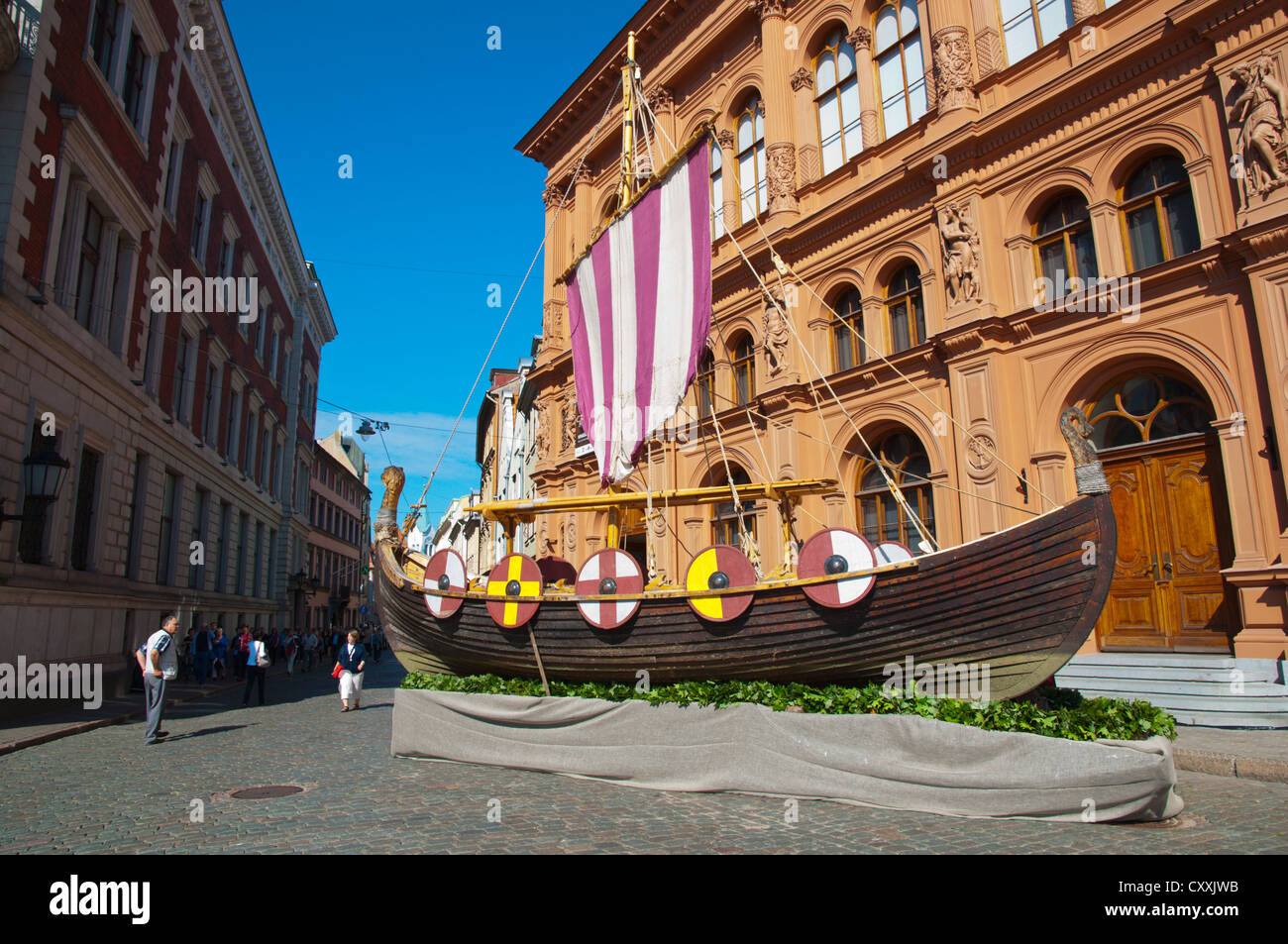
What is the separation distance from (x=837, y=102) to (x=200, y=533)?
2404 cm

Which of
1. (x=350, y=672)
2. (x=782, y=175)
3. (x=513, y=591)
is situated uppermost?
(x=782, y=175)

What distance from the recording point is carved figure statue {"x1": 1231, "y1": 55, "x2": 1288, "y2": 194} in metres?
11.3

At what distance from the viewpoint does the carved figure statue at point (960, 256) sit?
1510 cm

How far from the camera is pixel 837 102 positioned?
19.4m

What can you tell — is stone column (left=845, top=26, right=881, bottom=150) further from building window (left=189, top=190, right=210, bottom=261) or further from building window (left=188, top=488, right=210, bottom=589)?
building window (left=188, top=488, right=210, bottom=589)

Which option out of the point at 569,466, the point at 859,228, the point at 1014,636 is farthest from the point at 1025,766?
the point at 569,466

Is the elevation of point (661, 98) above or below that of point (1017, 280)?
above

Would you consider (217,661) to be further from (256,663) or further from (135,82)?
(135,82)

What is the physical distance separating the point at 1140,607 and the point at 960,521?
3.32 meters

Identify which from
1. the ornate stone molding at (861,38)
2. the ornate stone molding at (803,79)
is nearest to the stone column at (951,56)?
the ornate stone molding at (861,38)

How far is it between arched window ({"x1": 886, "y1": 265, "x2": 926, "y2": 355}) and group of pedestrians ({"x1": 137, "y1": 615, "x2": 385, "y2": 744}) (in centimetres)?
1330

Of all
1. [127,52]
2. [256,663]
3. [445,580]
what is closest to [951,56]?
[445,580]

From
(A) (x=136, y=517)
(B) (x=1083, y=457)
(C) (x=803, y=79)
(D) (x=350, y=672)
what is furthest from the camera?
(C) (x=803, y=79)

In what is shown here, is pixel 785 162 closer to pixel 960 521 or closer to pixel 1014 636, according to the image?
pixel 960 521
